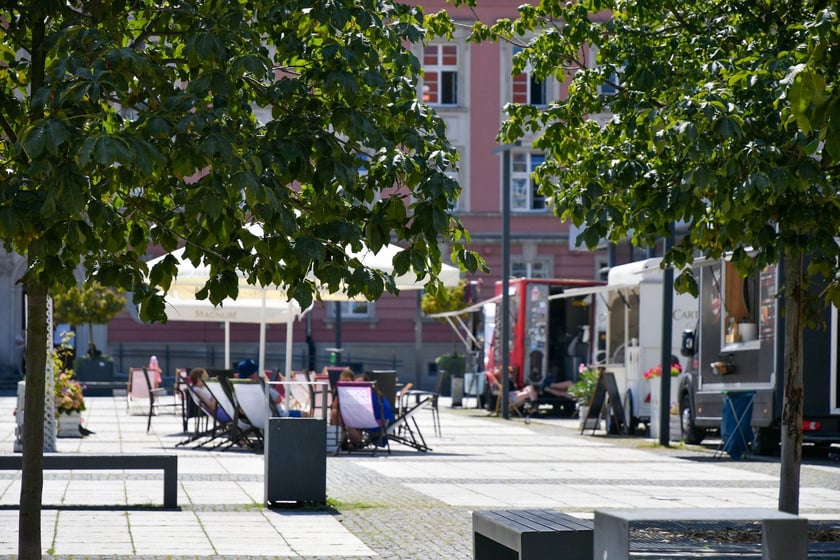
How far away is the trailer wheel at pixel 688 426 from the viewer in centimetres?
2136

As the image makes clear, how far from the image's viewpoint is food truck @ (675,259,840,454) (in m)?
17.9

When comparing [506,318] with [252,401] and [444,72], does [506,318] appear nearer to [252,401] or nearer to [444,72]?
[252,401]

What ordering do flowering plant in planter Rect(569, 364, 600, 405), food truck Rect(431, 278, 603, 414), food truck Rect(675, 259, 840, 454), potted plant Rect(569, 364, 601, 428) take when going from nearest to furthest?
food truck Rect(675, 259, 840, 454), potted plant Rect(569, 364, 601, 428), flowering plant in planter Rect(569, 364, 600, 405), food truck Rect(431, 278, 603, 414)

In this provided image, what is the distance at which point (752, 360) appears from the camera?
19.2 m

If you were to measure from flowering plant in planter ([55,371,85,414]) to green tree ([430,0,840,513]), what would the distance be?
9.78m

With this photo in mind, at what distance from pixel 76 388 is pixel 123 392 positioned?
19982mm

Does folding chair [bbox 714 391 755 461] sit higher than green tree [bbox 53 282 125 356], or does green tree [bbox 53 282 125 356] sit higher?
green tree [bbox 53 282 125 356]

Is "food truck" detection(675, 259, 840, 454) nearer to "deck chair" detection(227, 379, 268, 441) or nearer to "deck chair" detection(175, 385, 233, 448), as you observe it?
"deck chair" detection(227, 379, 268, 441)

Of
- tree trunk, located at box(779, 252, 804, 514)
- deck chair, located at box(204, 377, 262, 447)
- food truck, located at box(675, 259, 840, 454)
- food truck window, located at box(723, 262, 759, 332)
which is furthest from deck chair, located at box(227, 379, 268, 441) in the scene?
tree trunk, located at box(779, 252, 804, 514)

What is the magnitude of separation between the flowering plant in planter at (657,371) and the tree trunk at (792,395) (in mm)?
11313

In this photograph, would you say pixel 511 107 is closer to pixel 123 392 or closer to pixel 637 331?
pixel 637 331

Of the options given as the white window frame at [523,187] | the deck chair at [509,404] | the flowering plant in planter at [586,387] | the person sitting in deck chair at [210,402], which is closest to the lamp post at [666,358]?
the flowering plant in planter at [586,387]

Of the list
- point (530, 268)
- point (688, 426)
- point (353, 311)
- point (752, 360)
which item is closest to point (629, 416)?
point (688, 426)

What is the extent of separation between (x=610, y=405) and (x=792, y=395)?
14.2 m
